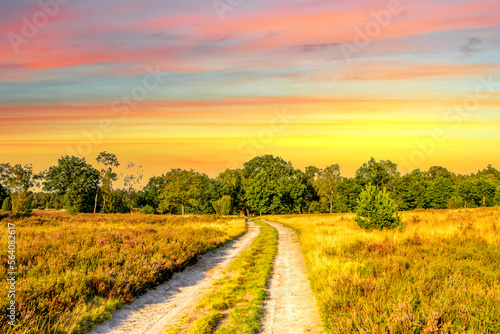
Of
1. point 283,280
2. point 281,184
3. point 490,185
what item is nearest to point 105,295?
point 283,280

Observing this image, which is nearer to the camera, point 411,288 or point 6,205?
point 411,288

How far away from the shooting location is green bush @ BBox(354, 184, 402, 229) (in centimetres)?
2080

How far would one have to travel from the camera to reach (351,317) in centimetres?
648

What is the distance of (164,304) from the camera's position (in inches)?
358

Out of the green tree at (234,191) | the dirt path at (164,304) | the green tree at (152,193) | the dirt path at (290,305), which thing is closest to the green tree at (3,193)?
the green tree at (152,193)

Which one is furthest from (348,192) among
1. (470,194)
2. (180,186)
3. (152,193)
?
(152,193)

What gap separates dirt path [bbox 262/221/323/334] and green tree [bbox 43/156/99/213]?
89.0 metres

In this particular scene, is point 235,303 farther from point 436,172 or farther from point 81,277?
A: point 436,172

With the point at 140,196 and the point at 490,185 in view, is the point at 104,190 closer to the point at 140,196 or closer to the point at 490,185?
the point at 140,196

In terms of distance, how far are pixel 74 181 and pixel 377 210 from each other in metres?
91.5

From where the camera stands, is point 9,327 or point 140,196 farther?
point 140,196

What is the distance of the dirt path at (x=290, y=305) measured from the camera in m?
7.16

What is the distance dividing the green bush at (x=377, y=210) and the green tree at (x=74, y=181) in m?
85.3

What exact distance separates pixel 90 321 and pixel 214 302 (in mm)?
3088
